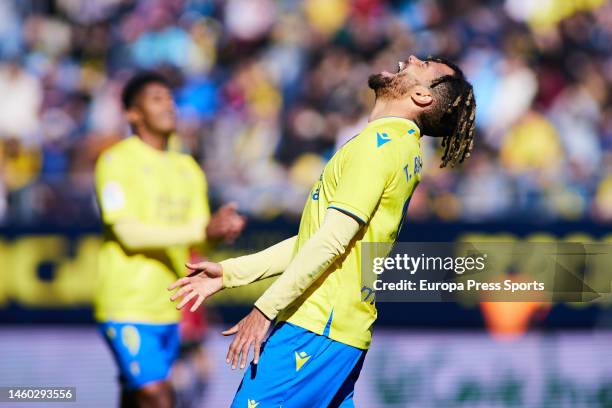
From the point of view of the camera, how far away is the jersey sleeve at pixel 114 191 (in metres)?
6.20

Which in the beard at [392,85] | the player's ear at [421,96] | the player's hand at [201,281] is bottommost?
the player's hand at [201,281]

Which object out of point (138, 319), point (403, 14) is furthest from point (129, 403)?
point (403, 14)

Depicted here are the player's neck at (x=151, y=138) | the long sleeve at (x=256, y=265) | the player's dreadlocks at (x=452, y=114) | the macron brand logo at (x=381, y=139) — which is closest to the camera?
the macron brand logo at (x=381, y=139)

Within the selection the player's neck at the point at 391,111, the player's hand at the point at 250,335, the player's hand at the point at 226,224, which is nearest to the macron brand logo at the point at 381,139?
the player's neck at the point at 391,111

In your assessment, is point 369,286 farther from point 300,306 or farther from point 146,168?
point 146,168

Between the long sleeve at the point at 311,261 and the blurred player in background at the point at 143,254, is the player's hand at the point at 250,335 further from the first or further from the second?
the blurred player in background at the point at 143,254

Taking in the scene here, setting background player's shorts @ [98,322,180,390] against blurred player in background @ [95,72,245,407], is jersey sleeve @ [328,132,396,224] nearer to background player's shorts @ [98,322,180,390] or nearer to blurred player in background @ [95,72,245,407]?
blurred player in background @ [95,72,245,407]

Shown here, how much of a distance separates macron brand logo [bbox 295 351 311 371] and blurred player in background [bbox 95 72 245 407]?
2179 millimetres

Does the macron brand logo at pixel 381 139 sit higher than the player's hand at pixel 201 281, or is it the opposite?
the macron brand logo at pixel 381 139

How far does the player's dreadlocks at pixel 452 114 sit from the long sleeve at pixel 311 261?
726 mm

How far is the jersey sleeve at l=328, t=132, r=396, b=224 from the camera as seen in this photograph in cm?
363

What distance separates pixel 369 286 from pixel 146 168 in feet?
9.33

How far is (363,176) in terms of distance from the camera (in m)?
3.66

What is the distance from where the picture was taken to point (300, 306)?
389cm
